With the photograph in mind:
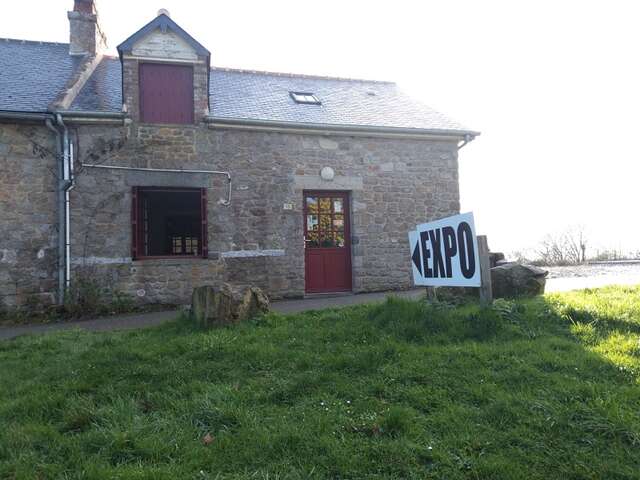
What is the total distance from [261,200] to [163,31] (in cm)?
379

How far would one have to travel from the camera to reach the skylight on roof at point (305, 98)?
10430 millimetres

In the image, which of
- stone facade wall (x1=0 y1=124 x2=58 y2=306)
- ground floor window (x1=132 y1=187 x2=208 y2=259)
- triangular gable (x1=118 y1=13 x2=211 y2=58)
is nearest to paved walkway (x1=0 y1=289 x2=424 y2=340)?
stone facade wall (x1=0 y1=124 x2=58 y2=306)

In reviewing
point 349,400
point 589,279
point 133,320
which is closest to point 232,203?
point 133,320

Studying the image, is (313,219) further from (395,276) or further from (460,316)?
(460,316)

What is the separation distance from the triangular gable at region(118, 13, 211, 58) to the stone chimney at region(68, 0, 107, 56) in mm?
3470

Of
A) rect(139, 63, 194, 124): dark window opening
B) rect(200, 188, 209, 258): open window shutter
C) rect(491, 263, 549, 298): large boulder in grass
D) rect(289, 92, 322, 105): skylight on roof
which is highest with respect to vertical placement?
rect(289, 92, 322, 105): skylight on roof

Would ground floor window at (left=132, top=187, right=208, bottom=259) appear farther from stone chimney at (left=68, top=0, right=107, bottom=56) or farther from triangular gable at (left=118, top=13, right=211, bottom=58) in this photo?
stone chimney at (left=68, top=0, right=107, bottom=56)

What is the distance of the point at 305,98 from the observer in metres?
10.7

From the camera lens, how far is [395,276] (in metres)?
9.45

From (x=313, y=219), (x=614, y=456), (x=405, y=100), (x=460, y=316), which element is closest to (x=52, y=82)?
(x=313, y=219)

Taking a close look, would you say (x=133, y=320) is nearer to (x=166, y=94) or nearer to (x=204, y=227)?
(x=204, y=227)

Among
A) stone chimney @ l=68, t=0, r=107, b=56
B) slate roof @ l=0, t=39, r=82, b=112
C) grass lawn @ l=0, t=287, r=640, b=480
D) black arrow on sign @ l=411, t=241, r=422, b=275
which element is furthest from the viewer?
stone chimney @ l=68, t=0, r=107, b=56

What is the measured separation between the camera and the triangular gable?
27.8 ft

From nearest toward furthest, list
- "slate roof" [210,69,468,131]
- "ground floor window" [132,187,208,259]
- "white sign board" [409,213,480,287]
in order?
1. "white sign board" [409,213,480,287]
2. "slate roof" [210,69,468,131]
3. "ground floor window" [132,187,208,259]
